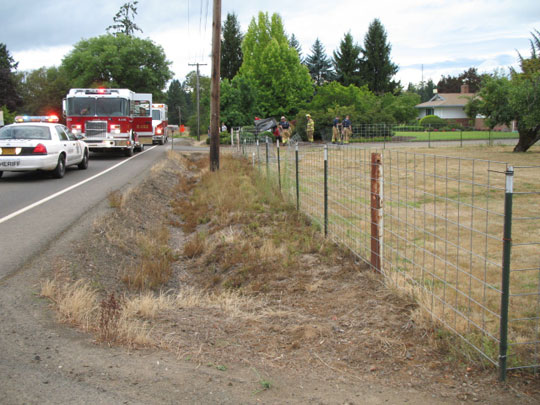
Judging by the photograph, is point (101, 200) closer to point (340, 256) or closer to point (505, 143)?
point (340, 256)

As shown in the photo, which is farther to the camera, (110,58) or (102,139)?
(110,58)

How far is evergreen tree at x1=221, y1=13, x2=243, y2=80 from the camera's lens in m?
81.2

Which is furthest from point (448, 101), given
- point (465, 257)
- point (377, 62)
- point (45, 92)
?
point (465, 257)

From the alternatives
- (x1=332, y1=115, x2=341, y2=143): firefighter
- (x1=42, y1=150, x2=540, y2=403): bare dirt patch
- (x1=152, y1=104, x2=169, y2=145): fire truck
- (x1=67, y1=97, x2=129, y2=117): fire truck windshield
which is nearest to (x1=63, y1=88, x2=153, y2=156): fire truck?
(x1=67, y1=97, x2=129, y2=117): fire truck windshield

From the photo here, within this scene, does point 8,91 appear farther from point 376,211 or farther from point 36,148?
point 376,211

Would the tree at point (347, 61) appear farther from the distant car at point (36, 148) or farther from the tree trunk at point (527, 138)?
the distant car at point (36, 148)

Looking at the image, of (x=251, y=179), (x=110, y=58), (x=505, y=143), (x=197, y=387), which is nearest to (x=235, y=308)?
(x=197, y=387)

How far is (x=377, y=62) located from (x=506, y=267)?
3129 inches

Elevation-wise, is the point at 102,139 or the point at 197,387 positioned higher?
the point at 102,139

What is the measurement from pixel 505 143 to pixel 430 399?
33360 mm

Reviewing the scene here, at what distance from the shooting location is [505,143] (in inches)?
1336

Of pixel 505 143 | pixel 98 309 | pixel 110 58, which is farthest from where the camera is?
pixel 110 58

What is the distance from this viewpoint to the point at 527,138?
27.4 meters

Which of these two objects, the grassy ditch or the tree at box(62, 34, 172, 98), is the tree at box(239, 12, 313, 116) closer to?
the tree at box(62, 34, 172, 98)
